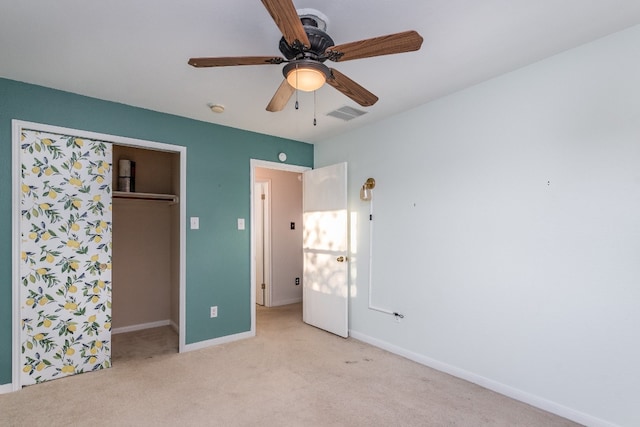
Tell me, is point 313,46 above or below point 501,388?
above

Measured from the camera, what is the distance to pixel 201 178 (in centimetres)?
358

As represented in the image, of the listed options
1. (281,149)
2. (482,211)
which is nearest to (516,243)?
(482,211)

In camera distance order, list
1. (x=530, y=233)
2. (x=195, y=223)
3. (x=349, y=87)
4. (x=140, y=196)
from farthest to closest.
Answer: (x=140, y=196) < (x=195, y=223) < (x=530, y=233) < (x=349, y=87)

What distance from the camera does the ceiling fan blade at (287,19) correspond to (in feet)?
4.22

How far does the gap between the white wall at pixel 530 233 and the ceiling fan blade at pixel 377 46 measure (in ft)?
4.46

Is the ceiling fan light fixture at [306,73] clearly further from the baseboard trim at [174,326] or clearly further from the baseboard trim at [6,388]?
the baseboard trim at [174,326]

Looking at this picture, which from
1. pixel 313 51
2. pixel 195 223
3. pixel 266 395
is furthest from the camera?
A: pixel 195 223

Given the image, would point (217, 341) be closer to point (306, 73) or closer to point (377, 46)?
point (306, 73)

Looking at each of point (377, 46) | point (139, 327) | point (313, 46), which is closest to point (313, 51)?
point (313, 46)

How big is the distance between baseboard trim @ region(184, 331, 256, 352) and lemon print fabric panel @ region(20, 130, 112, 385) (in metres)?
0.74

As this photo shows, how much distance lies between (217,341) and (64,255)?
1.67 m

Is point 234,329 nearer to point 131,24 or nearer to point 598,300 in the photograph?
point 131,24

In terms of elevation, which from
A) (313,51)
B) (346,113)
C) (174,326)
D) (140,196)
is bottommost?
(174,326)

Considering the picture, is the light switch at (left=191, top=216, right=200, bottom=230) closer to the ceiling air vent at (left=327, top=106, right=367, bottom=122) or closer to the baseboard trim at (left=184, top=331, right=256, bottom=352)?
the baseboard trim at (left=184, top=331, right=256, bottom=352)
